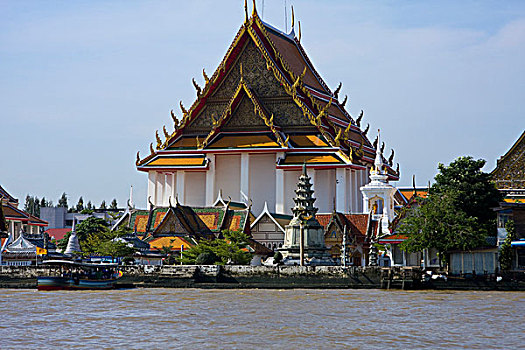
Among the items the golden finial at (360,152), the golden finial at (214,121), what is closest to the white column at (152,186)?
the golden finial at (214,121)

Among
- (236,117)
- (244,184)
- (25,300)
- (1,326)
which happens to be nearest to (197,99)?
(236,117)

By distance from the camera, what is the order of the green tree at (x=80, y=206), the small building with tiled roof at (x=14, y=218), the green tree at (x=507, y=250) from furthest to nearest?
the green tree at (x=80, y=206) < the small building with tiled roof at (x=14, y=218) < the green tree at (x=507, y=250)

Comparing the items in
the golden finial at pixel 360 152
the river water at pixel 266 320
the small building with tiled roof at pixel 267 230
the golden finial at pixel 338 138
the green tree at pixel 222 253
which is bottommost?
the river water at pixel 266 320

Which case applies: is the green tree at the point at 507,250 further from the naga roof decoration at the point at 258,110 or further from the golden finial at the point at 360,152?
the golden finial at the point at 360,152

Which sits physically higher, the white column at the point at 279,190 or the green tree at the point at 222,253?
the white column at the point at 279,190

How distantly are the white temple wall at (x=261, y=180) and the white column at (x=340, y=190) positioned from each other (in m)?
3.51

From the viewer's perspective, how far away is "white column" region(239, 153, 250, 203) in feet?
159

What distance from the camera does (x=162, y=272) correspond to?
113ft

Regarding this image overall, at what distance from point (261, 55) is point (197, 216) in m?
12.5

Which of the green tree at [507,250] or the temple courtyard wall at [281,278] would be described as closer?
the temple courtyard wall at [281,278]

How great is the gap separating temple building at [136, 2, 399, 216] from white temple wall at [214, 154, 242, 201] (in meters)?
0.06

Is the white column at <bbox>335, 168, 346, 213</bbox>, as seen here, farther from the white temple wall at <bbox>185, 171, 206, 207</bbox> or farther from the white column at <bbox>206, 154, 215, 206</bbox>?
the white temple wall at <bbox>185, 171, 206, 207</bbox>

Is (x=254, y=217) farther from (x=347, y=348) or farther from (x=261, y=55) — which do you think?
(x=347, y=348)

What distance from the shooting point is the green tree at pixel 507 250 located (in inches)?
1250
